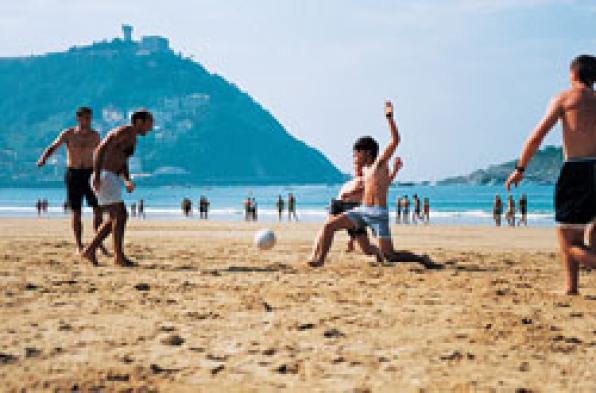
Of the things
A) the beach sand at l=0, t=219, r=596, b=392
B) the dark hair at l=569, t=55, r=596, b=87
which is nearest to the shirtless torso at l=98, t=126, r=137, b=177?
the beach sand at l=0, t=219, r=596, b=392

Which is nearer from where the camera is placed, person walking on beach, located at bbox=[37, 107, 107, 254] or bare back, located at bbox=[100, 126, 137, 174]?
bare back, located at bbox=[100, 126, 137, 174]

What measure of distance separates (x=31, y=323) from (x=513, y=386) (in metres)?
3.04

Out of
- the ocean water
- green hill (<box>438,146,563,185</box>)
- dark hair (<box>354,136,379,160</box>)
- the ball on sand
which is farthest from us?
green hill (<box>438,146,563,185</box>)

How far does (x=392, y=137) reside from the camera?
7.25 metres

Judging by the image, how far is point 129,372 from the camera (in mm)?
3191

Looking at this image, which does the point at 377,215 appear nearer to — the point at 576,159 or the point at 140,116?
the point at 576,159

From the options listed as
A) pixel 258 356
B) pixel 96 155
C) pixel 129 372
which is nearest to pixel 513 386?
pixel 258 356

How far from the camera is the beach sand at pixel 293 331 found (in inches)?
123

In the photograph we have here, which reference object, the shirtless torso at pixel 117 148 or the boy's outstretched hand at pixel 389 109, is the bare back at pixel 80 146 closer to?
the shirtless torso at pixel 117 148

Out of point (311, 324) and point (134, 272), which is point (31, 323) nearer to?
point (311, 324)

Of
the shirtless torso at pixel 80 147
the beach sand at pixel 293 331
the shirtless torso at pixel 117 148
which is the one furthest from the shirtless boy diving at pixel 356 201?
the shirtless torso at pixel 80 147

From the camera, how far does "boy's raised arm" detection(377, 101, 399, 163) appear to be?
721 centimetres

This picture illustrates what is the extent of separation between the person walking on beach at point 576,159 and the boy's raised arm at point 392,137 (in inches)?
76.6

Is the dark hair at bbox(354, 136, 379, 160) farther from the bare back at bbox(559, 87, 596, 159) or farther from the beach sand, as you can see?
the bare back at bbox(559, 87, 596, 159)
